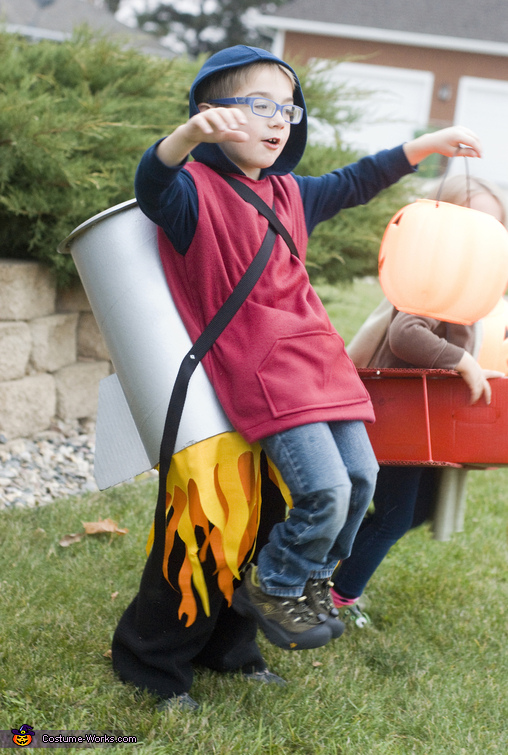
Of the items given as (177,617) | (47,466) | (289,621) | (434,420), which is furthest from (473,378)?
(47,466)

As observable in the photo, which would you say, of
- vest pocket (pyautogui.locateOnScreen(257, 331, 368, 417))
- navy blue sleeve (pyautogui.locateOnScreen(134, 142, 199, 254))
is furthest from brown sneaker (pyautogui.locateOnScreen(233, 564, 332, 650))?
navy blue sleeve (pyautogui.locateOnScreen(134, 142, 199, 254))

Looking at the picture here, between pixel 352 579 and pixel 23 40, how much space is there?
3.94 m

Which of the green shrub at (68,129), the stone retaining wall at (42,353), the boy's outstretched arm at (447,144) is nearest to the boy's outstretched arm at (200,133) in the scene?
the boy's outstretched arm at (447,144)

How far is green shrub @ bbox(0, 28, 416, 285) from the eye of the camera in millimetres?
3635

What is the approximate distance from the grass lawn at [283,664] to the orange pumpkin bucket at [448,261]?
3.89ft

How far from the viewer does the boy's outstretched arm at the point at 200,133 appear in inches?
61.0

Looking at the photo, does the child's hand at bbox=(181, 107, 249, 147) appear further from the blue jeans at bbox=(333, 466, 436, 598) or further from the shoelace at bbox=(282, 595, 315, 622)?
the blue jeans at bbox=(333, 466, 436, 598)

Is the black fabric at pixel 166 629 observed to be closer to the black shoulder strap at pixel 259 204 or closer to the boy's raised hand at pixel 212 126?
the black shoulder strap at pixel 259 204

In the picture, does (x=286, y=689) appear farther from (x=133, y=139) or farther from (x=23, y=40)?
(x=23, y=40)

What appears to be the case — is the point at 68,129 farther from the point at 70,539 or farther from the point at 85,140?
the point at 70,539

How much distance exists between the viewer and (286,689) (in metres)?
2.23

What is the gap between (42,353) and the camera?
4.04 m

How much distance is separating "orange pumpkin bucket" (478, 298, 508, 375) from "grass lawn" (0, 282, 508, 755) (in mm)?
1015

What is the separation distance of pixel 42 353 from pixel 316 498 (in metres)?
2.69
